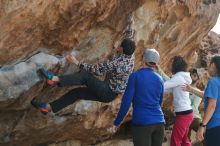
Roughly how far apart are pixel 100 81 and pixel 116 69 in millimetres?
372

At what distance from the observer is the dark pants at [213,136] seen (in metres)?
7.15

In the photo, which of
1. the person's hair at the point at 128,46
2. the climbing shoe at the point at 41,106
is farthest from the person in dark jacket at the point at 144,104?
the climbing shoe at the point at 41,106

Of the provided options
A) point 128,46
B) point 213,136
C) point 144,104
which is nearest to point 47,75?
point 128,46

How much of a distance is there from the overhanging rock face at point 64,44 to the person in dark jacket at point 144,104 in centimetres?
197

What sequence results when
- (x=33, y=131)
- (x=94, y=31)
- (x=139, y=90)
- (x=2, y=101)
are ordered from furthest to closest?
(x=33, y=131) < (x=94, y=31) < (x=2, y=101) < (x=139, y=90)

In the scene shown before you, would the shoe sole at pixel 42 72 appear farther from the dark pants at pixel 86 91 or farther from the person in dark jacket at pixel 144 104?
the person in dark jacket at pixel 144 104

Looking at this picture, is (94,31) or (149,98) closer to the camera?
(149,98)

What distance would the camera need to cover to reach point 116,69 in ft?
28.6

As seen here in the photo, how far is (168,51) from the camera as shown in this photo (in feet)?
42.2

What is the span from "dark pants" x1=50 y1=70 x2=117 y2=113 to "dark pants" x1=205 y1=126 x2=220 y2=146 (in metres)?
2.23

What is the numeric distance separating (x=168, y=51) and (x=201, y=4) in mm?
1692

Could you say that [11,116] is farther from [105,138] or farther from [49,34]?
[105,138]

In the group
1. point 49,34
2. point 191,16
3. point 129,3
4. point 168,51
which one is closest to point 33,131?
point 49,34

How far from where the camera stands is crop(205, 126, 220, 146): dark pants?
7.15 metres
